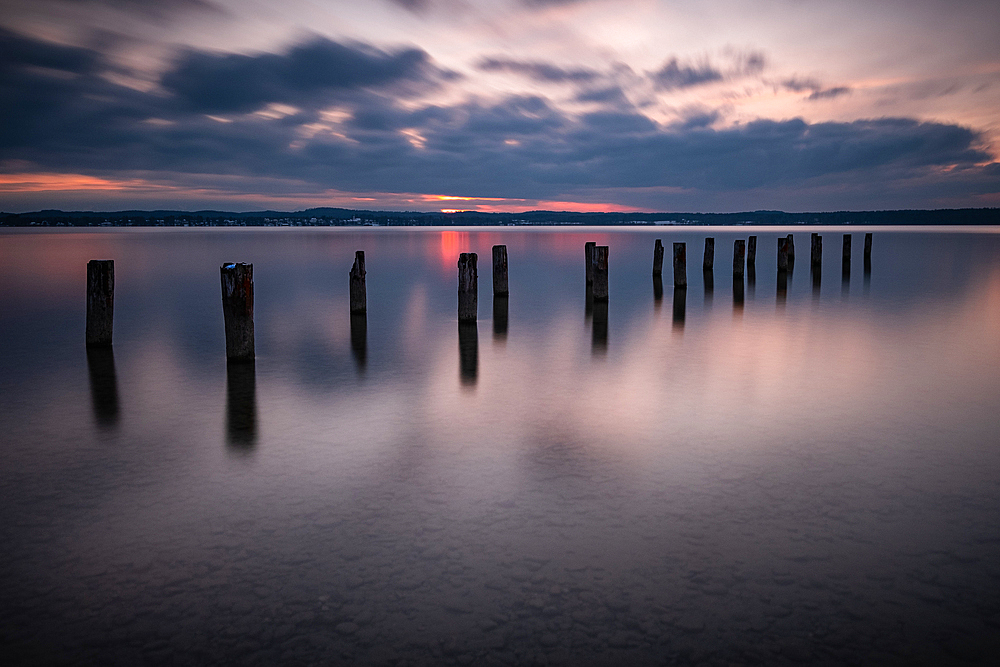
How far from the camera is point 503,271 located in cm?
1922

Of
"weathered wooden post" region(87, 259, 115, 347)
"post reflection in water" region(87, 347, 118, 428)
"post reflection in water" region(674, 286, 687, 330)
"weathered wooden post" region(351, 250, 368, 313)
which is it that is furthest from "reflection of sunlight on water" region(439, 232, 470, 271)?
"post reflection in water" region(87, 347, 118, 428)

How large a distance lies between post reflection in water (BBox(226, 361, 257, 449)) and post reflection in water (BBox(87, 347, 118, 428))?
1.24 metres

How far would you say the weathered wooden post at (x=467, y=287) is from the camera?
13.7m

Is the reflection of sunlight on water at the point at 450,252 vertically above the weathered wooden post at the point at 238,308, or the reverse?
the reflection of sunlight on water at the point at 450,252

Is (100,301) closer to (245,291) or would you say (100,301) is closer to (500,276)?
(245,291)

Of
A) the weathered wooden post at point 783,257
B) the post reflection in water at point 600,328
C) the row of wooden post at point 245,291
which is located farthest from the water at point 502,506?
the weathered wooden post at point 783,257

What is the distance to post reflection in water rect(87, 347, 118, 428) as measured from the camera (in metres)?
7.69

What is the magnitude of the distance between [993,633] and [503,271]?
1630 cm

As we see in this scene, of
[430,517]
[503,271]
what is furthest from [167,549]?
[503,271]

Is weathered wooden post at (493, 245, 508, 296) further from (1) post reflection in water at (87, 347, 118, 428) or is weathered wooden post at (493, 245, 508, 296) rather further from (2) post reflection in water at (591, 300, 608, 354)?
(1) post reflection in water at (87, 347, 118, 428)

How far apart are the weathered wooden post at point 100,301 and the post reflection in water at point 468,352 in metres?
5.65

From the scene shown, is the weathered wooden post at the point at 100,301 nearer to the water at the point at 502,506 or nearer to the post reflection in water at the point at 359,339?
the water at the point at 502,506

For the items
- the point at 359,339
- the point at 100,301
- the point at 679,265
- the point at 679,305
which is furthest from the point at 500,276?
the point at 100,301

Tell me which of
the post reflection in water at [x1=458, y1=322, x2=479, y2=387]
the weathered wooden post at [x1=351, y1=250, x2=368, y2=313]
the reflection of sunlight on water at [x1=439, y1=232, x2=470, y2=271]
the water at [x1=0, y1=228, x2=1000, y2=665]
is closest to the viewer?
the water at [x1=0, y1=228, x2=1000, y2=665]
